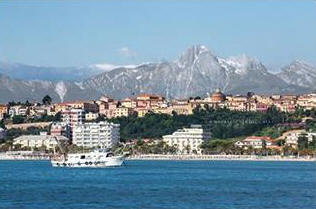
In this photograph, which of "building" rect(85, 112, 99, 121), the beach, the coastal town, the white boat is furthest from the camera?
"building" rect(85, 112, 99, 121)

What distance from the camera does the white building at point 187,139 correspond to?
342ft

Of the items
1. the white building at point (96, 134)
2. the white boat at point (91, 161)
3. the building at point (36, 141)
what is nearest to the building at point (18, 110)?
the white building at point (96, 134)

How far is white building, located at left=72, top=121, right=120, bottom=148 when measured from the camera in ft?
356

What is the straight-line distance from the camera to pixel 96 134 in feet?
365

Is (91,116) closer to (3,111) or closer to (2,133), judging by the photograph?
(3,111)

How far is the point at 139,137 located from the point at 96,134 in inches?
207

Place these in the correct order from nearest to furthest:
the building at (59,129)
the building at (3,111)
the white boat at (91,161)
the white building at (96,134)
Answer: the white boat at (91,161) < the white building at (96,134) < the building at (59,129) < the building at (3,111)

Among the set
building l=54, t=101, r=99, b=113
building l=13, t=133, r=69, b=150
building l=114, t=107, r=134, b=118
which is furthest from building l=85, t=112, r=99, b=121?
building l=13, t=133, r=69, b=150

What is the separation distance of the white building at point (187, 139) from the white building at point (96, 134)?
6584mm

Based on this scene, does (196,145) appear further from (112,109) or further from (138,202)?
(138,202)

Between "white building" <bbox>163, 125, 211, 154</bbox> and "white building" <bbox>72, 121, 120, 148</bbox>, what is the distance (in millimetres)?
6584

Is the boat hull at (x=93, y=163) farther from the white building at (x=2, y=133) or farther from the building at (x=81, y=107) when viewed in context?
the building at (x=81, y=107)

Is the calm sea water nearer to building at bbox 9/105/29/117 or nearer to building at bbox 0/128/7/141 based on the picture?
building at bbox 0/128/7/141

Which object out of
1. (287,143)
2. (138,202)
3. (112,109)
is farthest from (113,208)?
(112,109)
